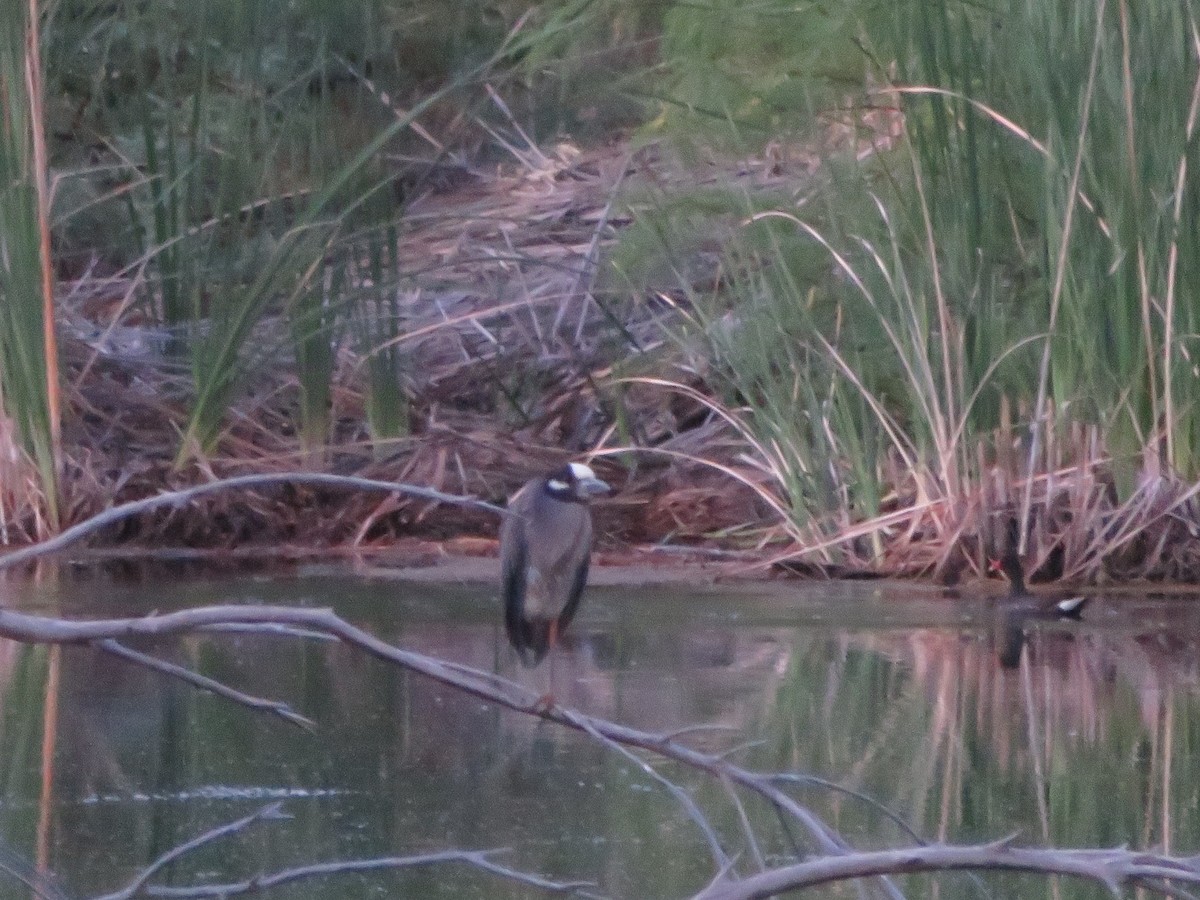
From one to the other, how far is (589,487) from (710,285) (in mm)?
3098

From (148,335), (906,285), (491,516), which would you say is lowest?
(491,516)

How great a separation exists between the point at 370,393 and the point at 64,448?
3.10 ft

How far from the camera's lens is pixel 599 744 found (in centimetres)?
438

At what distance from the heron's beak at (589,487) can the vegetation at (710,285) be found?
1.14 meters

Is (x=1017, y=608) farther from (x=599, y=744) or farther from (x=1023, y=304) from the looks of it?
(x=599, y=744)

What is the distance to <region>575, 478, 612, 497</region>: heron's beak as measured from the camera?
4934 mm

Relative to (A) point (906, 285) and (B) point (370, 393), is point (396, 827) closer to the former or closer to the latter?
(A) point (906, 285)

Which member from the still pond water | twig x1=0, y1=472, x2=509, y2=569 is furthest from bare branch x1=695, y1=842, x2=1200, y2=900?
the still pond water

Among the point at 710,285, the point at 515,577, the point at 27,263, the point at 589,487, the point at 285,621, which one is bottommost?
the point at 710,285

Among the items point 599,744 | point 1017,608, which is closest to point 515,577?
point 599,744

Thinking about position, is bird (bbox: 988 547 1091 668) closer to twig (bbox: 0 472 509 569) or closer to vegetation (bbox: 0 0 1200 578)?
vegetation (bbox: 0 0 1200 578)

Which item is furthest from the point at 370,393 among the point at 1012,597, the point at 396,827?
the point at 396,827

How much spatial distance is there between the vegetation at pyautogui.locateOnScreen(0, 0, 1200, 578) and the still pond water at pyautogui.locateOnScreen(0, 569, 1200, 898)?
0.48m

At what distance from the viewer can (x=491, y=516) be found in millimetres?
6961
